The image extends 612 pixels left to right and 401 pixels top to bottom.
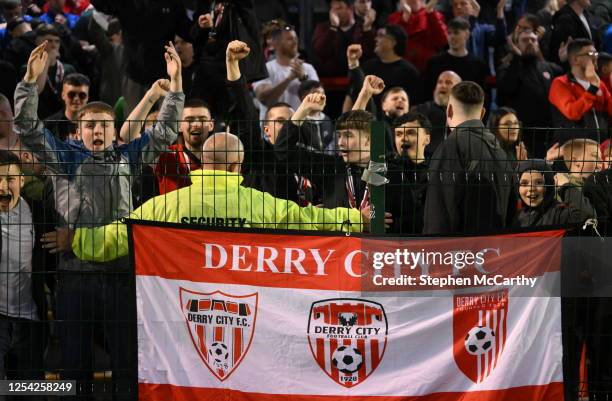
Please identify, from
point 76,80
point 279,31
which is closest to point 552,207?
point 76,80

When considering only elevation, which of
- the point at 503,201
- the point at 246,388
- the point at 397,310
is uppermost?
the point at 503,201

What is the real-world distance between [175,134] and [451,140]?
2.04m

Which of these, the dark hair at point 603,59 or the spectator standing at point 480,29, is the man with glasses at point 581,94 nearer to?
the dark hair at point 603,59

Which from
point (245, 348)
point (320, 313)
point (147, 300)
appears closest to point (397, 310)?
point (320, 313)

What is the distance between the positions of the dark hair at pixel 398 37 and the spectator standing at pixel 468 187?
549 cm

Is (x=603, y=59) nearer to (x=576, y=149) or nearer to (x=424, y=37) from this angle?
(x=424, y=37)

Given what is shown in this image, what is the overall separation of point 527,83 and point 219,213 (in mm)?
6626

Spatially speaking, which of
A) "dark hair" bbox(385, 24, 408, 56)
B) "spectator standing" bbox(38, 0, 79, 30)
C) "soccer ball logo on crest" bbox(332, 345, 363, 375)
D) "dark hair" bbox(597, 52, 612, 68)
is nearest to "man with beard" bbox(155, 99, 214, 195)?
"soccer ball logo on crest" bbox(332, 345, 363, 375)

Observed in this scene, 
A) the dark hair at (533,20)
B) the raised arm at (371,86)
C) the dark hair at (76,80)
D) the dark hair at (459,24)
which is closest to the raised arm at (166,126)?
the raised arm at (371,86)

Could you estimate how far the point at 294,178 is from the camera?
9523mm

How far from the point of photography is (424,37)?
15914 mm

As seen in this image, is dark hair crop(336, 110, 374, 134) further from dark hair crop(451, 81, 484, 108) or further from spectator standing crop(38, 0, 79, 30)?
spectator standing crop(38, 0, 79, 30)

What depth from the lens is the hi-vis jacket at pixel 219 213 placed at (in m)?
9.05

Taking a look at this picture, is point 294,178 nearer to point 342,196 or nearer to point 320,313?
point 342,196
